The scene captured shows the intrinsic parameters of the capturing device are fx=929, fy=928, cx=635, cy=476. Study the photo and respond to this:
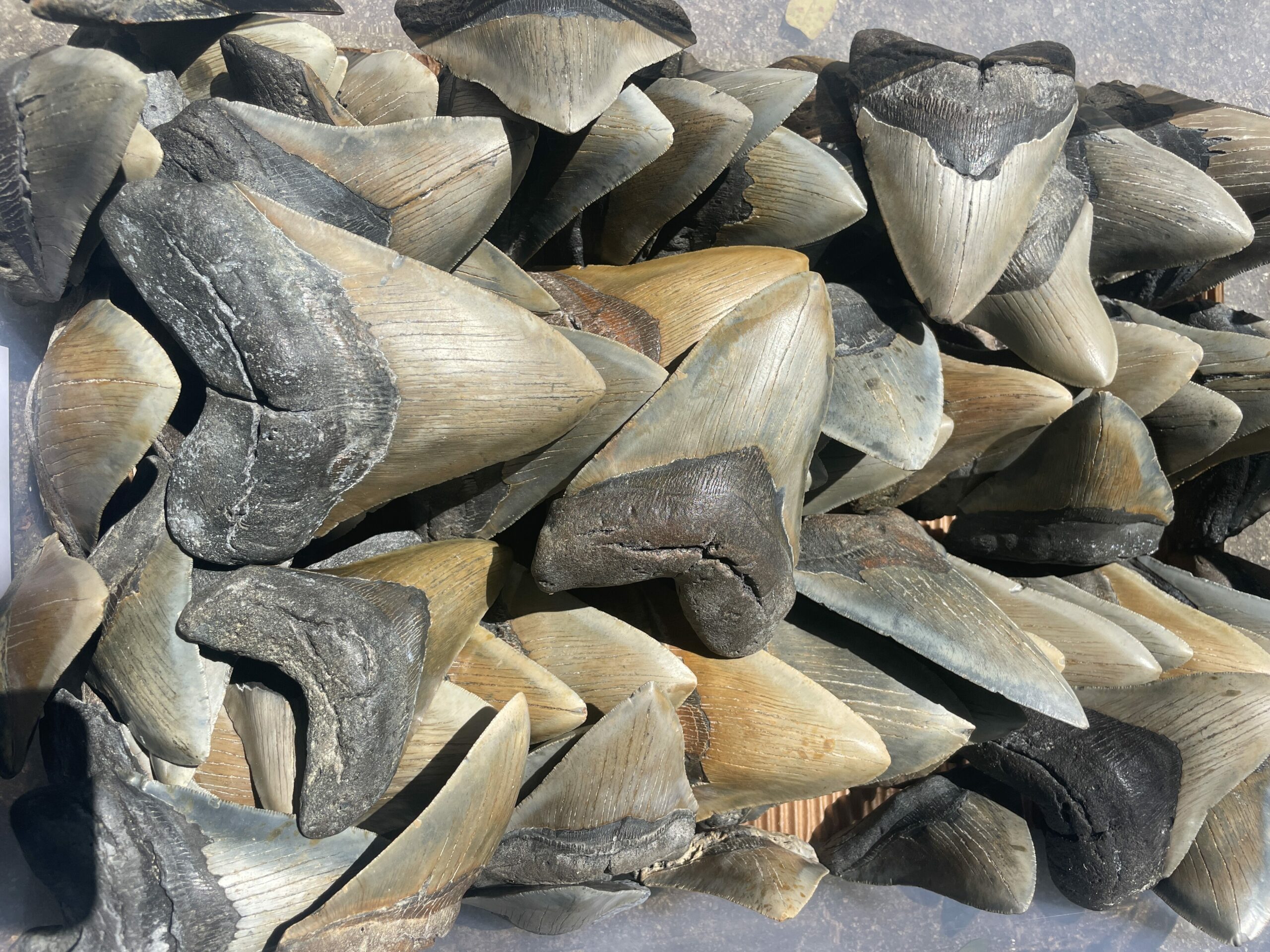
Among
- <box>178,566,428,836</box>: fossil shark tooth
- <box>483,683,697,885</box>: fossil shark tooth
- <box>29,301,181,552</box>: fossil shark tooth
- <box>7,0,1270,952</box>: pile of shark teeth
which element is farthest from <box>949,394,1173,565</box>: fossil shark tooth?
<box>29,301,181,552</box>: fossil shark tooth

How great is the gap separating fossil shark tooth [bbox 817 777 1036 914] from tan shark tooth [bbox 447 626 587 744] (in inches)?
14.4

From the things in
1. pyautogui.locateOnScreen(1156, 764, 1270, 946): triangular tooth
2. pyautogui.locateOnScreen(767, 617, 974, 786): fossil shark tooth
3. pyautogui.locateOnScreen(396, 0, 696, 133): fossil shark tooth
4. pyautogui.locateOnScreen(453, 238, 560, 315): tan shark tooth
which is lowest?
pyautogui.locateOnScreen(1156, 764, 1270, 946): triangular tooth

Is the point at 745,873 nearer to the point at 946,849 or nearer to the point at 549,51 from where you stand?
the point at 946,849

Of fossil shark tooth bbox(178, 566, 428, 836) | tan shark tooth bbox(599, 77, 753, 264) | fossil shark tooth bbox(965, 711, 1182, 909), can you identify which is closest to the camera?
fossil shark tooth bbox(178, 566, 428, 836)

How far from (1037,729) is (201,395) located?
24.3 inches

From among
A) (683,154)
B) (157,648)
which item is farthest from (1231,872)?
(157,648)

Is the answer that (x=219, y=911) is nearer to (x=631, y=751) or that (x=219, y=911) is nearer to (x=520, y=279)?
(x=631, y=751)

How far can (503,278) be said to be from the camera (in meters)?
0.54

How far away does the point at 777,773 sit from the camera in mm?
577

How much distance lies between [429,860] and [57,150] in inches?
16.0

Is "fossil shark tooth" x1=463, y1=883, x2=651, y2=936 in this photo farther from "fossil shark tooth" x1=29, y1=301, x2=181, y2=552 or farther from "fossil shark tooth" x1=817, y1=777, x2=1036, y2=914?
"fossil shark tooth" x1=29, y1=301, x2=181, y2=552

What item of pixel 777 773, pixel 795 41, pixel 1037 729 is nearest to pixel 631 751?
pixel 777 773

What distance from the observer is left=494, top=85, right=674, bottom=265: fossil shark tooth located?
1.76 ft

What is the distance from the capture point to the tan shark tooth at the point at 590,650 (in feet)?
1.80
